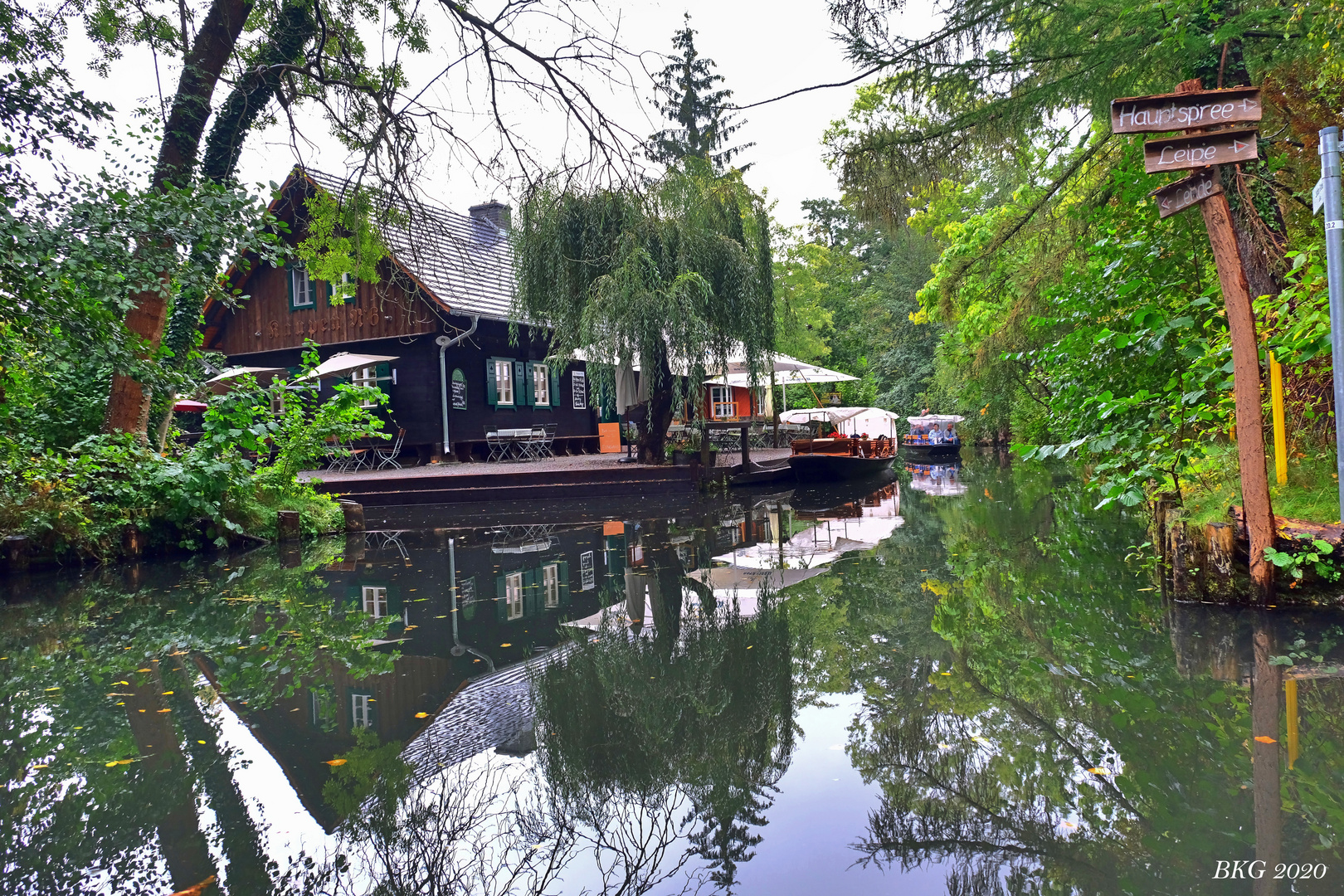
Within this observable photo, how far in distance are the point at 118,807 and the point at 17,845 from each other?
288 mm

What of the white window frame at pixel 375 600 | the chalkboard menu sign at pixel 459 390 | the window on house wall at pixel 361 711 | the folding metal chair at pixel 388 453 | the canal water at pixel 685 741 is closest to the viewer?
the canal water at pixel 685 741

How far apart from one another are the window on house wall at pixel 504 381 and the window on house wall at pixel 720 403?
12.4 metres

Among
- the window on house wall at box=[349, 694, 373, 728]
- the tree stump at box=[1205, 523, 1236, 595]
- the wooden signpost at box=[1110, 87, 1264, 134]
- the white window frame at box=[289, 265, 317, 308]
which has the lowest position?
the window on house wall at box=[349, 694, 373, 728]

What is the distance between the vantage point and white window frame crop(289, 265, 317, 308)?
21.1 metres

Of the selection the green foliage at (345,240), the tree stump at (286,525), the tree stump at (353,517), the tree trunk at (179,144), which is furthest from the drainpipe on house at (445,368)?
the green foliage at (345,240)

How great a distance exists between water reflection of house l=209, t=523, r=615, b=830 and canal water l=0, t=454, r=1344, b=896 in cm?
3

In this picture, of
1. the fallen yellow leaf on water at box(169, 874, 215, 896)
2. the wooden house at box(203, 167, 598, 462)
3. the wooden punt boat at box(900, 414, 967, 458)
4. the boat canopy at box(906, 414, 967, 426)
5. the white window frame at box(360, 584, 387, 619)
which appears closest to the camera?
the fallen yellow leaf on water at box(169, 874, 215, 896)

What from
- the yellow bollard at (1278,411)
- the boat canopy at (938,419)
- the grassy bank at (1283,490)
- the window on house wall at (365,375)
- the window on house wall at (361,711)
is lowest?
the window on house wall at (361,711)

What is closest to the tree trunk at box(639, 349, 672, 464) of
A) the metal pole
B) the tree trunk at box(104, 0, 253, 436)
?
the tree trunk at box(104, 0, 253, 436)

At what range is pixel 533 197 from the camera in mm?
6055

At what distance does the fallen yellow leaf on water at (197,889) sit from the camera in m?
2.31

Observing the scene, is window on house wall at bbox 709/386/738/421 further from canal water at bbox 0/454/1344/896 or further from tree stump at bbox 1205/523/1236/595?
tree stump at bbox 1205/523/1236/595

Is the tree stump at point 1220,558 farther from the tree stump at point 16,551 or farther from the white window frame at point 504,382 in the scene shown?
the white window frame at point 504,382

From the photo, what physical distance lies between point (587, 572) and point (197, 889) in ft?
17.2
